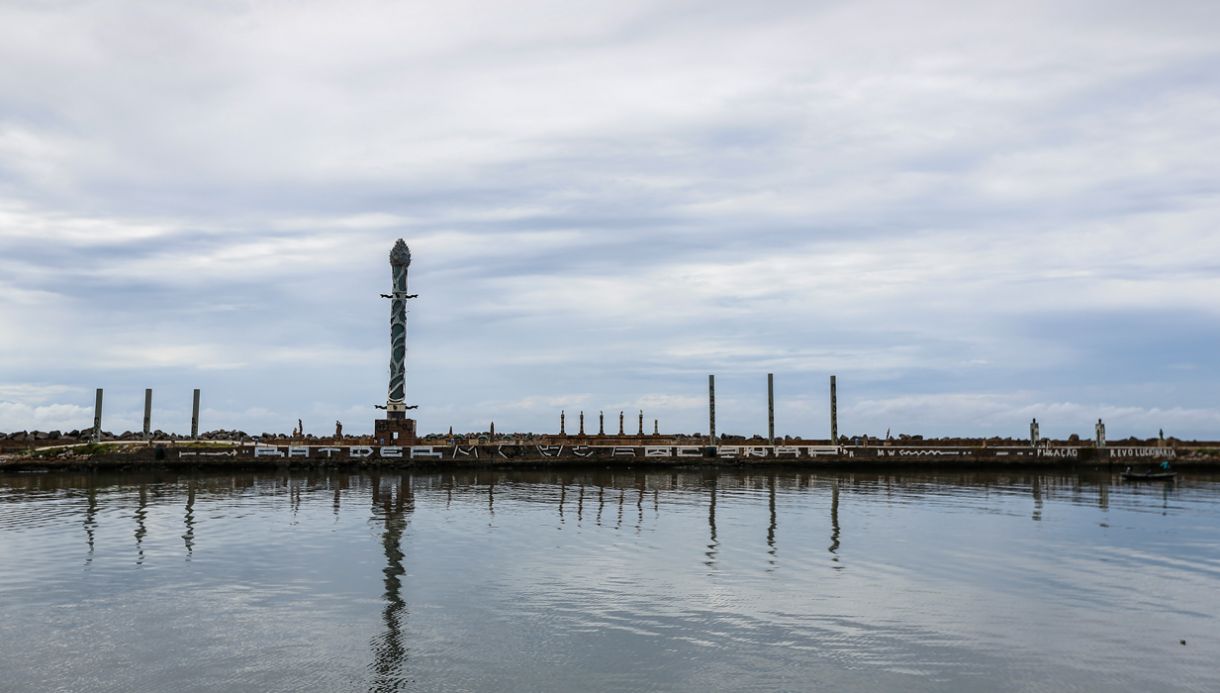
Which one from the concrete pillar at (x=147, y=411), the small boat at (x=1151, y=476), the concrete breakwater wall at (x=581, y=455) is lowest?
the small boat at (x=1151, y=476)

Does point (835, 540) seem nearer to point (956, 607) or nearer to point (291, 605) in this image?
point (956, 607)

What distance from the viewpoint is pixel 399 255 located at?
72.1 meters

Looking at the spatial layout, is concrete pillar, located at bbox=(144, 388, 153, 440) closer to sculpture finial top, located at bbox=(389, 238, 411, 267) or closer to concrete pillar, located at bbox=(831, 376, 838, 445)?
sculpture finial top, located at bbox=(389, 238, 411, 267)

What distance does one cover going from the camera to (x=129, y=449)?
68500 mm

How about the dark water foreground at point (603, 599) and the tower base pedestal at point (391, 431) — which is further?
the tower base pedestal at point (391, 431)

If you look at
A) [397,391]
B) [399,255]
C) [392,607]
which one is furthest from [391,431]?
[392,607]

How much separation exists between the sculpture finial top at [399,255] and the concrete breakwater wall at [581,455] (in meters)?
15.5

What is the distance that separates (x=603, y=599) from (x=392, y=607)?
4781 millimetres

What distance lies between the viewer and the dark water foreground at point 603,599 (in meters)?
14.4

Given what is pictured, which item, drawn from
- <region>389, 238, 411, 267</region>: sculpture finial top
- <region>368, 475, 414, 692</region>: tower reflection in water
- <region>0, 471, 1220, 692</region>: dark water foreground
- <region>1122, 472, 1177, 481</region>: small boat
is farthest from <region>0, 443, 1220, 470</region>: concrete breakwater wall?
<region>368, 475, 414, 692</region>: tower reflection in water

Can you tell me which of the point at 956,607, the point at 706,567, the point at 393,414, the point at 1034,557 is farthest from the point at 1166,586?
the point at 393,414

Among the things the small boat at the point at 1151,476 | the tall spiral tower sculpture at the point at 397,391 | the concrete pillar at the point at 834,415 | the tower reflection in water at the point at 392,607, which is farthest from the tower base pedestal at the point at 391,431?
the small boat at the point at 1151,476

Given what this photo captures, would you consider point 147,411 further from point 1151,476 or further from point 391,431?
point 1151,476

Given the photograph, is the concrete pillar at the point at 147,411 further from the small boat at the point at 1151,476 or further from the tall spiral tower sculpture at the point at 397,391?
the small boat at the point at 1151,476
